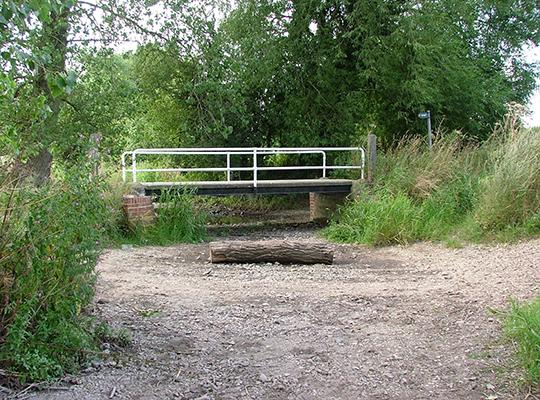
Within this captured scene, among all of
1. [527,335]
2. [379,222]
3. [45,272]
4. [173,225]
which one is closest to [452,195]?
[379,222]

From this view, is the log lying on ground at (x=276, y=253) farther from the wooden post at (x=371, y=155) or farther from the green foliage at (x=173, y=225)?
the wooden post at (x=371, y=155)

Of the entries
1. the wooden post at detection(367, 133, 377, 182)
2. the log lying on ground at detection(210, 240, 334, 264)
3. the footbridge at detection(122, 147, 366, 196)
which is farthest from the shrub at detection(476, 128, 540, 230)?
the footbridge at detection(122, 147, 366, 196)

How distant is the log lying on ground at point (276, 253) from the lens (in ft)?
26.5

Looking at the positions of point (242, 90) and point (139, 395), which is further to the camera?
point (242, 90)

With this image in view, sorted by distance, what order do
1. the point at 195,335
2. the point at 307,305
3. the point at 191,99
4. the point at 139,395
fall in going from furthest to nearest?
1. the point at 191,99
2. the point at 307,305
3. the point at 195,335
4. the point at 139,395

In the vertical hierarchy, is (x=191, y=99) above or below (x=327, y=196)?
above

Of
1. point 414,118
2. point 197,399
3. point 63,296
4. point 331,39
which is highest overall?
point 331,39

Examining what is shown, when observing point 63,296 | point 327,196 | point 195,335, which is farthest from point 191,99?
point 63,296

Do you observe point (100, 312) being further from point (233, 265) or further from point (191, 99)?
point (191, 99)

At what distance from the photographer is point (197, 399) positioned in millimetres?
3512

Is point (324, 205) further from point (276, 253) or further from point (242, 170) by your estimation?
point (276, 253)

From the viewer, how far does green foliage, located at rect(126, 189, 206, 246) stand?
10195 mm

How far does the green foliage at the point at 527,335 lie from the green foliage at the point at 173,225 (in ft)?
22.0

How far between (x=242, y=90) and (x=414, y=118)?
15.1ft
